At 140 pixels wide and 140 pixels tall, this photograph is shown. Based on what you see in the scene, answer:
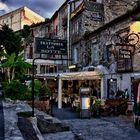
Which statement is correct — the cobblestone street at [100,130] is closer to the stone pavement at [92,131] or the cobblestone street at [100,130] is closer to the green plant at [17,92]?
the stone pavement at [92,131]

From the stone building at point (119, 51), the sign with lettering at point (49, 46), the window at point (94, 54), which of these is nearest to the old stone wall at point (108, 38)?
the stone building at point (119, 51)

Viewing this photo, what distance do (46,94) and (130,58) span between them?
6438 millimetres

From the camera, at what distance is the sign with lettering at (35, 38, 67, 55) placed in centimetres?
1908

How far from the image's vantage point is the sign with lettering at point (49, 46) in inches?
751

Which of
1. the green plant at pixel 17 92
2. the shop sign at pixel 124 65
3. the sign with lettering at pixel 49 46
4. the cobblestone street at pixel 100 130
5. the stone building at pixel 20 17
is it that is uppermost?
the stone building at pixel 20 17

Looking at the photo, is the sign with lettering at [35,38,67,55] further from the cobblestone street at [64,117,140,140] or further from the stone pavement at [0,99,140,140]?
the stone pavement at [0,99,140,140]

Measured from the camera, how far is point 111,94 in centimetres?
2131

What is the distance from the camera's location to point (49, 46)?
19.6 metres

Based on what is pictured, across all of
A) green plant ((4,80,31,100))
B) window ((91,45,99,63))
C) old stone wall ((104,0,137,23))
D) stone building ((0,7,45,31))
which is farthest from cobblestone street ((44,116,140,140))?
stone building ((0,7,45,31))

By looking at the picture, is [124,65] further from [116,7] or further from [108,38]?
[116,7]

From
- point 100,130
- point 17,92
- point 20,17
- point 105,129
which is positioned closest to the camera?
point 100,130

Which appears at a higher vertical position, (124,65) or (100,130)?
(124,65)

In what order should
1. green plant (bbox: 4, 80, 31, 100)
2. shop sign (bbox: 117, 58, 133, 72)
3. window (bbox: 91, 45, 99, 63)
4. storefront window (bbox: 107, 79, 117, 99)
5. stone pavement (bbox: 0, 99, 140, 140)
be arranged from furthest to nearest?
window (bbox: 91, 45, 99, 63), green plant (bbox: 4, 80, 31, 100), storefront window (bbox: 107, 79, 117, 99), shop sign (bbox: 117, 58, 133, 72), stone pavement (bbox: 0, 99, 140, 140)

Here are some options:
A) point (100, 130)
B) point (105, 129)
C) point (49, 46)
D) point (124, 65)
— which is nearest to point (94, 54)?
point (124, 65)
